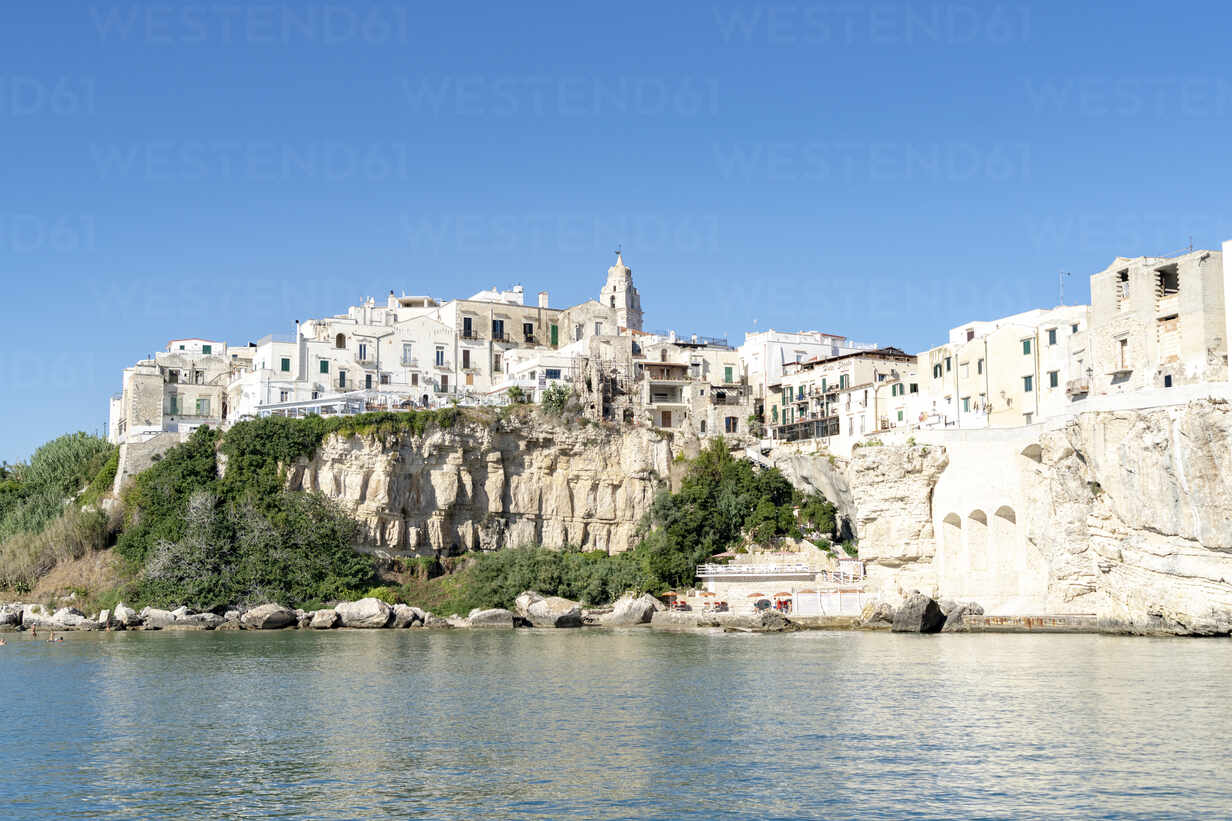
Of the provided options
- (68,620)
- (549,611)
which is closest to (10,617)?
(68,620)

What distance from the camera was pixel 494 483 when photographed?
205ft

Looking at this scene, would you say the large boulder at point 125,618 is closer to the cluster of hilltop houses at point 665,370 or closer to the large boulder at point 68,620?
the large boulder at point 68,620

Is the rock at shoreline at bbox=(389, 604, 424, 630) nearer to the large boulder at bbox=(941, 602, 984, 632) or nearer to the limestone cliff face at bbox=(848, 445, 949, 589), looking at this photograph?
the limestone cliff face at bbox=(848, 445, 949, 589)

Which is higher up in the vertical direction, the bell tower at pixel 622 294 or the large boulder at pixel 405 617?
the bell tower at pixel 622 294

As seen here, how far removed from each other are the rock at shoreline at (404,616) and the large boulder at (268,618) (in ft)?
14.1

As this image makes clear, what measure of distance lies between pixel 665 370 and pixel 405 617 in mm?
22574

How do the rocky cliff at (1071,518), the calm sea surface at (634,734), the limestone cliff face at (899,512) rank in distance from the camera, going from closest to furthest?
the calm sea surface at (634,734)
the rocky cliff at (1071,518)
the limestone cliff face at (899,512)

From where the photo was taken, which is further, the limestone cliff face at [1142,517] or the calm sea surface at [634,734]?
the limestone cliff face at [1142,517]

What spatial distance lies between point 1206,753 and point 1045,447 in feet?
88.6

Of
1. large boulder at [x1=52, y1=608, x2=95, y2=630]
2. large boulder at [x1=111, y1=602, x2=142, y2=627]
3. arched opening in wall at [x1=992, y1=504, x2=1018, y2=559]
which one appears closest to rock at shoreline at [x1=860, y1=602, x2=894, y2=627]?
arched opening in wall at [x1=992, y1=504, x2=1018, y2=559]

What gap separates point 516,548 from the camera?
59.6 meters

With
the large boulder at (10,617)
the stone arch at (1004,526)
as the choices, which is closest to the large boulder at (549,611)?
the stone arch at (1004,526)

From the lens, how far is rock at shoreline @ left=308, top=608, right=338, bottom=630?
5347 cm

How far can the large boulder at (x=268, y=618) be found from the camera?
53.3 metres
